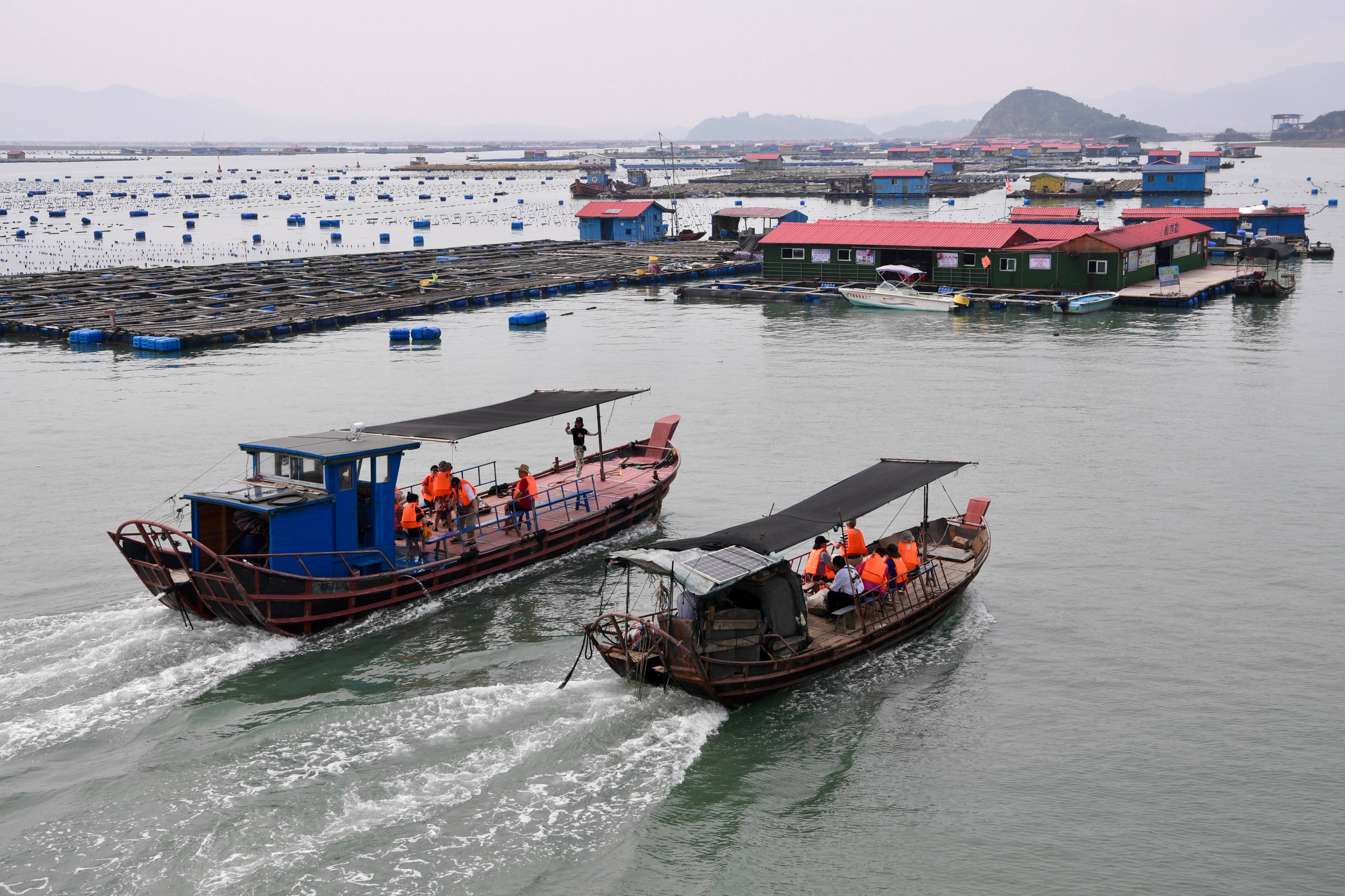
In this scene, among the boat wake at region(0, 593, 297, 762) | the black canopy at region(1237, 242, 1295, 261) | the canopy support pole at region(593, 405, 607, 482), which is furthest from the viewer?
the black canopy at region(1237, 242, 1295, 261)

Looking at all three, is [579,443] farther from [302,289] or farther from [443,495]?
[302,289]

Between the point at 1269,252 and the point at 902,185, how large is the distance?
86891 mm

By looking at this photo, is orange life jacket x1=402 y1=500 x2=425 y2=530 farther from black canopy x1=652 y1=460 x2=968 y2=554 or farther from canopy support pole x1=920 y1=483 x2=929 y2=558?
canopy support pole x1=920 y1=483 x2=929 y2=558

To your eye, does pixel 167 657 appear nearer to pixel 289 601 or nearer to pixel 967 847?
pixel 289 601

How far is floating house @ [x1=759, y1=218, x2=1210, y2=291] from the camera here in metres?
66.1

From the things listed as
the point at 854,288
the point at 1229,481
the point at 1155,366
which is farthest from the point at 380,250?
the point at 1229,481

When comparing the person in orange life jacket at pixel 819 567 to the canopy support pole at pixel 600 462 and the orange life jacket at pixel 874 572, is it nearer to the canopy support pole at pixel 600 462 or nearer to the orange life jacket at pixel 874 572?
the orange life jacket at pixel 874 572

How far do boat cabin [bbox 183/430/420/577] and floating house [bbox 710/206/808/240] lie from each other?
67.7m

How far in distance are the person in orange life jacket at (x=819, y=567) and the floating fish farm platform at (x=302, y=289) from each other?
41283 mm

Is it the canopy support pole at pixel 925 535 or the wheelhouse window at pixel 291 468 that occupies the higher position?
the wheelhouse window at pixel 291 468

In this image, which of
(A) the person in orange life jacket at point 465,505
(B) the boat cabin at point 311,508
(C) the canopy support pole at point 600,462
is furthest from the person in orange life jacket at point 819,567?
(B) the boat cabin at point 311,508

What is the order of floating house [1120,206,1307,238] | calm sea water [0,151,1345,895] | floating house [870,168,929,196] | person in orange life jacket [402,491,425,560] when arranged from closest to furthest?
calm sea water [0,151,1345,895], person in orange life jacket [402,491,425,560], floating house [1120,206,1307,238], floating house [870,168,929,196]

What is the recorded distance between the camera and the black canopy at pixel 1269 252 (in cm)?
7800

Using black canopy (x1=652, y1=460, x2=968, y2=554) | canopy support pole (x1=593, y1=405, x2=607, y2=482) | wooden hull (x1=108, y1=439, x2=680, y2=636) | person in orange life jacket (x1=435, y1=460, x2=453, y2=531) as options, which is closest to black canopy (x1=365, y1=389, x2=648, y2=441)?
canopy support pole (x1=593, y1=405, x2=607, y2=482)
